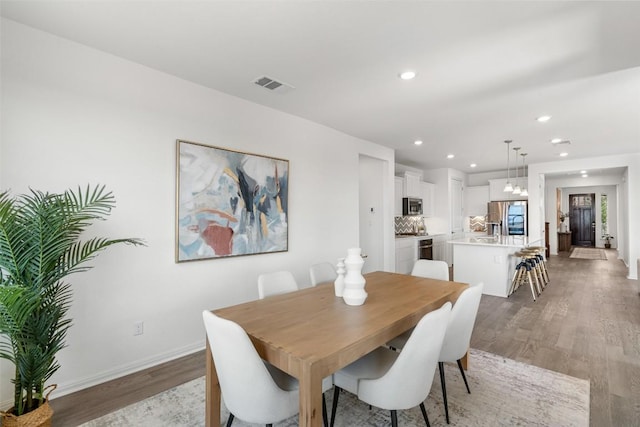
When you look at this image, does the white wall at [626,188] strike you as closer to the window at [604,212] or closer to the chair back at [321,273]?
the window at [604,212]

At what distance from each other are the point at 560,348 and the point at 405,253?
11.0ft

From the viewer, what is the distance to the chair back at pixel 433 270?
3.07 m

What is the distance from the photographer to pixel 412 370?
4.91ft

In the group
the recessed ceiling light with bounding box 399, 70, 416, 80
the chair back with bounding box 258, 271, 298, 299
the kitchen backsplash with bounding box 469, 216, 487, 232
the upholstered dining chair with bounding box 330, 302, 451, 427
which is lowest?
the upholstered dining chair with bounding box 330, 302, 451, 427

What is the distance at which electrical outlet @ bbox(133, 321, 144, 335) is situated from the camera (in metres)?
2.57

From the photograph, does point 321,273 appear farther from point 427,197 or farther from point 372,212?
point 427,197

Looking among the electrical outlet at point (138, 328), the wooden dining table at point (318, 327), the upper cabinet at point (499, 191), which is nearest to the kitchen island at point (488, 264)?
the wooden dining table at point (318, 327)

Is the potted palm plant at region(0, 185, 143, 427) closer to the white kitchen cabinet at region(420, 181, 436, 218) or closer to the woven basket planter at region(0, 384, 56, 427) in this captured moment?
the woven basket planter at region(0, 384, 56, 427)

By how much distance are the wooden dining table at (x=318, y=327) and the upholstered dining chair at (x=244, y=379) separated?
0.35 ft

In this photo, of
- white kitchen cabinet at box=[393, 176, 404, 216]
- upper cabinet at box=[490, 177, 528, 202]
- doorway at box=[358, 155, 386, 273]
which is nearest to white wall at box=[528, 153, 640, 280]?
upper cabinet at box=[490, 177, 528, 202]

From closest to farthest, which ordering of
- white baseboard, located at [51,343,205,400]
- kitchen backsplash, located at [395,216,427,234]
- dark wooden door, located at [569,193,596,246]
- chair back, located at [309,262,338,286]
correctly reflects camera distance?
1. white baseboard, located at [51,343,205,400]
2. chair back, located at [309,262,338,286]
3. kitchen backsplash, located at [395,216,427,234]
4. dark wooden door, located at [569,193,596,246]

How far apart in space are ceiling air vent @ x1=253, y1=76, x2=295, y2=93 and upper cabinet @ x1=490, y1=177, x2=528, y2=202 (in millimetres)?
7292

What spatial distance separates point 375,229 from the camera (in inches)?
215

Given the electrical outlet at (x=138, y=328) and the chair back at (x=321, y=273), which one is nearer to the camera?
the electrical outlet at (x=138, y=328)
